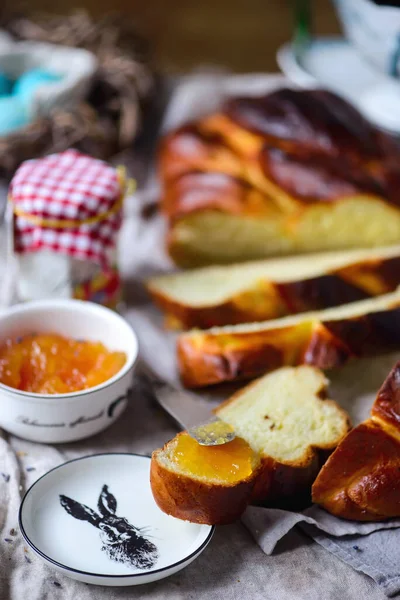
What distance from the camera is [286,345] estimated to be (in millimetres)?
2068

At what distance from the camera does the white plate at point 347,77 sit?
3105 millimetres

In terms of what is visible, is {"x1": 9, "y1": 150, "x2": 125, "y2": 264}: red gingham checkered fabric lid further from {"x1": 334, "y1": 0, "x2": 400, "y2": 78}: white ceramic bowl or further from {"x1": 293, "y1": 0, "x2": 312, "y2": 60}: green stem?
{"x1": 293, "y1": 0, "x2": 312, "y2": 60}: green stem

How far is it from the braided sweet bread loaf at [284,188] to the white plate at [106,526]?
3.47 feet

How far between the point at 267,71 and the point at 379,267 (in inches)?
128

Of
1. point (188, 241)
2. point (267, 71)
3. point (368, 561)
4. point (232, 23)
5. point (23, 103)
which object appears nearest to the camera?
point (368, 561)

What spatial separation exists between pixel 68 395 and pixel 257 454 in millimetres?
480

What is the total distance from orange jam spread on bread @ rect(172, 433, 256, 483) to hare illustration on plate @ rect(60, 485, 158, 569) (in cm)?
18

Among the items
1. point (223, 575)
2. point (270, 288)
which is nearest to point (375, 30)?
point (270, 288)

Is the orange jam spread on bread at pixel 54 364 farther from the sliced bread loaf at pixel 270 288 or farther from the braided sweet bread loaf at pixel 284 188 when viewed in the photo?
the braided sweet bread loaf at pixel 284 188

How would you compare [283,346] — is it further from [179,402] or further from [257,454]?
[257,454]

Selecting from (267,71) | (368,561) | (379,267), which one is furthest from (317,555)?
(267,71)

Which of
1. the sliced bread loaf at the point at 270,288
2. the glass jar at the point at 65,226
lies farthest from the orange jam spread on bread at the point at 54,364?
the sliced bread loaf at the point at 270,288

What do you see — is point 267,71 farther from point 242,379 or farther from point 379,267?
point 242,379

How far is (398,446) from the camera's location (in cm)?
163
